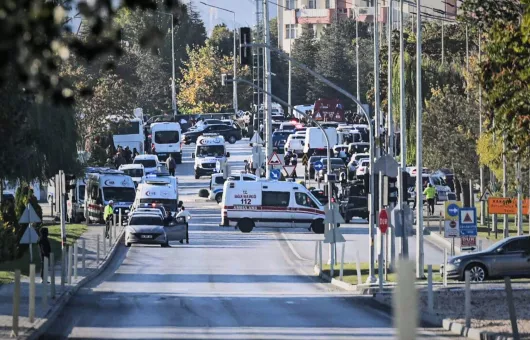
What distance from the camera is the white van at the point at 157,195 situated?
59906 mm

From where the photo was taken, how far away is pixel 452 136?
61.9 meters

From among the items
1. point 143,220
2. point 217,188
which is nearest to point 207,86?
point 217,188

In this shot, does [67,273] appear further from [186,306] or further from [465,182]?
[465,182]

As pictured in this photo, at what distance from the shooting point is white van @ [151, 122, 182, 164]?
97375 mm

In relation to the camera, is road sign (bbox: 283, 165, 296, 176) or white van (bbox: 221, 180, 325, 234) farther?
road sign (bbox: 283, 165, 296, 176)

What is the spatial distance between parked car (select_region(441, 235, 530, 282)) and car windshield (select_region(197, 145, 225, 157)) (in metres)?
54.4

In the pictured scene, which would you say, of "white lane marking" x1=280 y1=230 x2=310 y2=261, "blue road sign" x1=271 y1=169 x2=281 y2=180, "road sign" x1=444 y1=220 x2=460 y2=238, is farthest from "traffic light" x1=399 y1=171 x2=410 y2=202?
"blue road sign" x1=271 y1=169 x2=281 y2=180

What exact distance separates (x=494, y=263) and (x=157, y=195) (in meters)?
25.6

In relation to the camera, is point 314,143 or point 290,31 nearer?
point 314,143

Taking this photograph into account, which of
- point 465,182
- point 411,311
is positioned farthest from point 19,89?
point 465,182

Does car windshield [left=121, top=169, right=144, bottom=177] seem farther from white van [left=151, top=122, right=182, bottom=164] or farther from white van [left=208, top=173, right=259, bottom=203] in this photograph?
white van [left=151, top=122, right=182, bottom=164]

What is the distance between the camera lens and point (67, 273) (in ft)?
122

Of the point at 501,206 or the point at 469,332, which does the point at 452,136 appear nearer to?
the point at 501,206

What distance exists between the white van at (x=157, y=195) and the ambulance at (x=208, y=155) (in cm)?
2632
